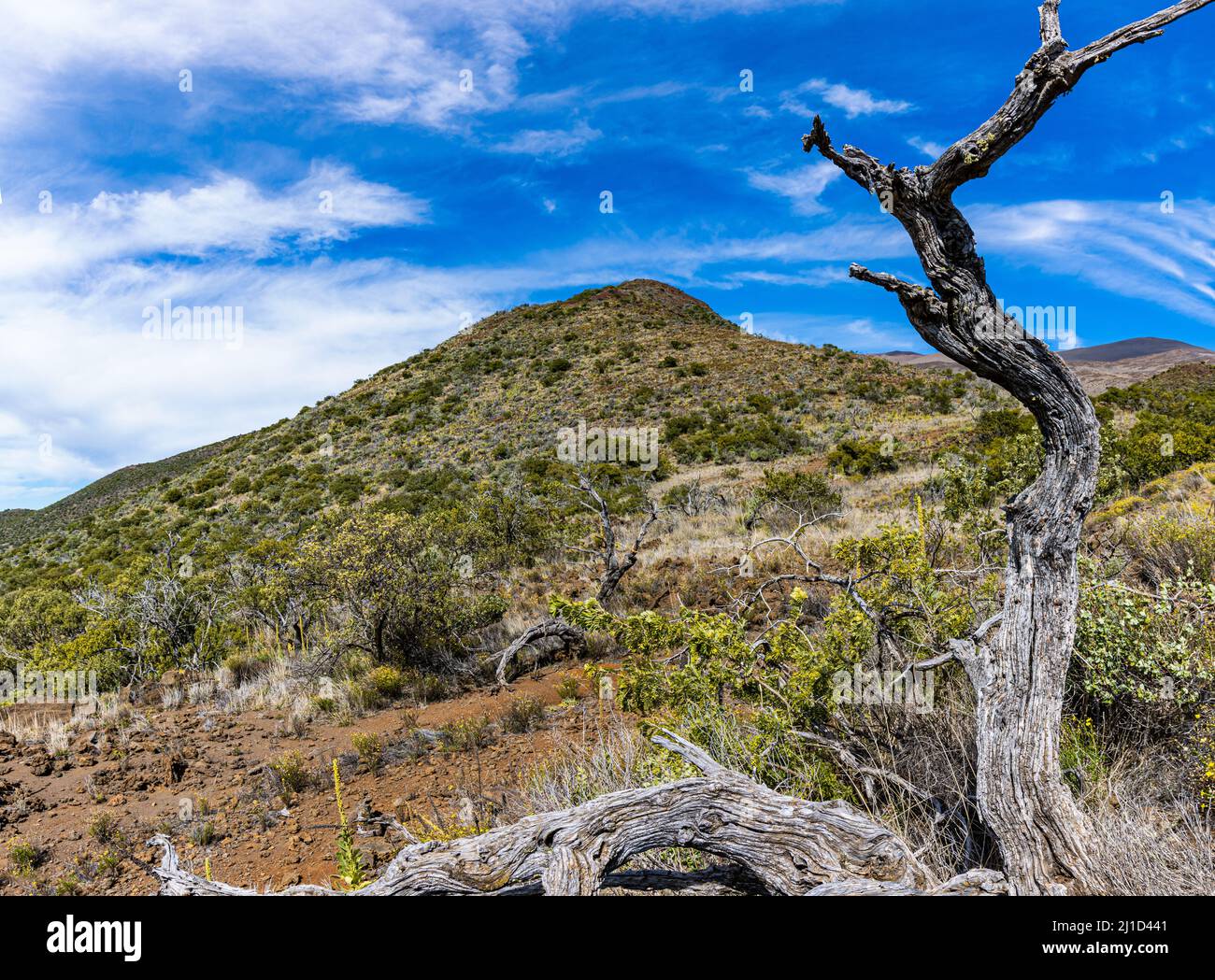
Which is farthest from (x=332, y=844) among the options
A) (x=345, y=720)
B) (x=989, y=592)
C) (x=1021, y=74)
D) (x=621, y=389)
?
(x=621, y=389)

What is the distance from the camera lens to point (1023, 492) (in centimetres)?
254

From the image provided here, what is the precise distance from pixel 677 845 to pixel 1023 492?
195cm

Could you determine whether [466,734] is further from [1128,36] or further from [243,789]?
[1128,36]

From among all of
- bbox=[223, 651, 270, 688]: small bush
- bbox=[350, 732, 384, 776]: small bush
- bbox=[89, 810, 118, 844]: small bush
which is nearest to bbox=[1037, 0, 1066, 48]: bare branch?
bbox=[350, 732, 384, 776]: small bush

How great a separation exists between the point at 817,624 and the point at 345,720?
5587 millimetres

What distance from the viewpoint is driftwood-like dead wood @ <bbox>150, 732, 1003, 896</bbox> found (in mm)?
2201

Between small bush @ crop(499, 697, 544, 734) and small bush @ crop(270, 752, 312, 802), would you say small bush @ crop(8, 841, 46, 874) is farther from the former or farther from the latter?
small bush @ crop(499, 697, 544, 734)

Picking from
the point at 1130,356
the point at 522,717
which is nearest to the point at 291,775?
the point at 522,717

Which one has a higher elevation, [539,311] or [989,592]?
[539,311]

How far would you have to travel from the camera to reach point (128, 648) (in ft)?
31.6

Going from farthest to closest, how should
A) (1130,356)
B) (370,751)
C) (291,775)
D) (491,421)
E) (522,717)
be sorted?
(1130,356), (491,421), (522,717), (370,751), (291,775)

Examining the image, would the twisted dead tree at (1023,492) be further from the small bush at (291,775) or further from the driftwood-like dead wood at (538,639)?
the driftwood-like dead wood at (538,639)

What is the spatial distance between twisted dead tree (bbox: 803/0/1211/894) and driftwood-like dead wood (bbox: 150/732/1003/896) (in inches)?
12.0
